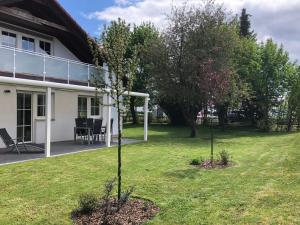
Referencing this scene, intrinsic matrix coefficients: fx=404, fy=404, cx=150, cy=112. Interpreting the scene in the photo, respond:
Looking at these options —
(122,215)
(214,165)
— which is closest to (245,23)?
(214,165)

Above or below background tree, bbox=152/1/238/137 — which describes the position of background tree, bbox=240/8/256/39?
above

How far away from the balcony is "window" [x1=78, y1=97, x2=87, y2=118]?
8.17ft

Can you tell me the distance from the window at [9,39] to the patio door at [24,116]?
2.14m

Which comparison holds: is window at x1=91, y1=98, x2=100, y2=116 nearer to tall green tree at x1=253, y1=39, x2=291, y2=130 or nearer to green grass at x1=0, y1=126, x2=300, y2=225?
green grass at x1=0, y1=126, x2=300, y2=225

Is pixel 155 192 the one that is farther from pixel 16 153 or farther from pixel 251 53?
pixel 251 53

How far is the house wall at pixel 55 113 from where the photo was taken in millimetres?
15859

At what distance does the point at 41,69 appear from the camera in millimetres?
15844

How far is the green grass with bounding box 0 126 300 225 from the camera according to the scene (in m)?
6.61

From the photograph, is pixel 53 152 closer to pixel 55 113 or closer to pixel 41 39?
pixel 55 113

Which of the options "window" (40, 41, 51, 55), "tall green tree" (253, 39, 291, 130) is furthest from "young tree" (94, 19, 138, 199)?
"tall green tree" (253, 39, 291, 130)

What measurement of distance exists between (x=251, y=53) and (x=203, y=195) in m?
24.5

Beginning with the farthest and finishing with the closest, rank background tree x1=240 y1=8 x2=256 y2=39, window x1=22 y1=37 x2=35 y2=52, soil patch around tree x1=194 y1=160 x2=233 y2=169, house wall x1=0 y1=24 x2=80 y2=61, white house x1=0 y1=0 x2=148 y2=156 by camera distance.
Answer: background tree x1=240 y1=8 x2=256 y2=39 < window x1=22 y1=37 x2=35 y2=52 < house wall x1=0 y1=24 x2=80 y2=61 < white house x1=0 y1=0 x2=148 y2=156 < soil patch around tree x1=194 y1=160 x2=233 y2=169

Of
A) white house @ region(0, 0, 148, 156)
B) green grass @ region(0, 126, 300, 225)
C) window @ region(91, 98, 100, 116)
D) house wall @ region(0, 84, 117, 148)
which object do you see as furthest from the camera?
window @ region(91, 98, 100, 116)

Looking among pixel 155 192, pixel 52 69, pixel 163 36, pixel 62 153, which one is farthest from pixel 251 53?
pixel 155 192
